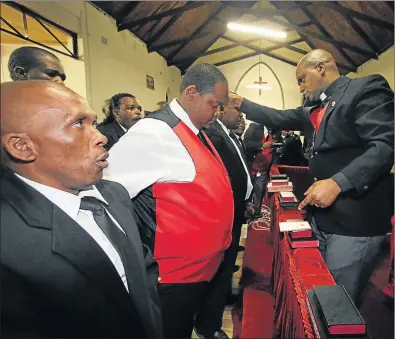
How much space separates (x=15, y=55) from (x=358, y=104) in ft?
3.62

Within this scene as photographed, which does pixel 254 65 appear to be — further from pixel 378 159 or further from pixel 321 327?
pixel 321 327

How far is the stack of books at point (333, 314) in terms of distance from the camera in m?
0.52

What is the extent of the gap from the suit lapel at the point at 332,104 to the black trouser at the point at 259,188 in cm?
145

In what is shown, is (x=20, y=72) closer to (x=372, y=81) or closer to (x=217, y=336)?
(x=372, y=81)

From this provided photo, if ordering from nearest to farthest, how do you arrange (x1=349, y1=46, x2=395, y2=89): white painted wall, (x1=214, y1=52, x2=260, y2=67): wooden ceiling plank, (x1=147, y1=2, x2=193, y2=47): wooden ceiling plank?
(x1=349, y1=46, x2=395, y2=89): white painted wall < (x1=147, y1=2, x2=193, y2=47): wooden ceiling plank < (x1=214, y1=52, x2=260, y2=67): wooden ceiling plank

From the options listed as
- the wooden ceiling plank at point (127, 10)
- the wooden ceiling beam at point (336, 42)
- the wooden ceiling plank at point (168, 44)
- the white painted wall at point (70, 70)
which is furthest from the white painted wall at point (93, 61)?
the wooden ceiling beam at point (336, 42)

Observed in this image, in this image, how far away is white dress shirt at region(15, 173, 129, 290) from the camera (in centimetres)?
48

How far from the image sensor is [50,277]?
1.46ft

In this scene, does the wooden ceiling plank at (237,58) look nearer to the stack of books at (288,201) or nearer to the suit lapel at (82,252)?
the stack of books at (288,201)

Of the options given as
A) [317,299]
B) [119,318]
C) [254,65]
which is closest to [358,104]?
[317,299]

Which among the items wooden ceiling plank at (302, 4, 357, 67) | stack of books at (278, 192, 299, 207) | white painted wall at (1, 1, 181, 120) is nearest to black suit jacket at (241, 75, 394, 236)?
stack of books at (278, 192, 299, 207)

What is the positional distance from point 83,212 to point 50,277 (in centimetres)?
14

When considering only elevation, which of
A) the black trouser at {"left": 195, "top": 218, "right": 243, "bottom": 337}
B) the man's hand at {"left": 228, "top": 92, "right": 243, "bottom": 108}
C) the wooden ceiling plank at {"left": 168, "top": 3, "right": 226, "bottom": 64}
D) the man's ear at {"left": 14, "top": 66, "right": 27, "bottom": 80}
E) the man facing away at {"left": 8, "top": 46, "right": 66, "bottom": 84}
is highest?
the wooden ceiling plank at {"left": 168, "top": 3, "right": 226, "bottom": 64}

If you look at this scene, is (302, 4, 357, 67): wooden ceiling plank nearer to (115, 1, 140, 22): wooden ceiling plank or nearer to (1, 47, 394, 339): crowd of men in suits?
(115, 1, 140, 22): wooden ceiling plank
